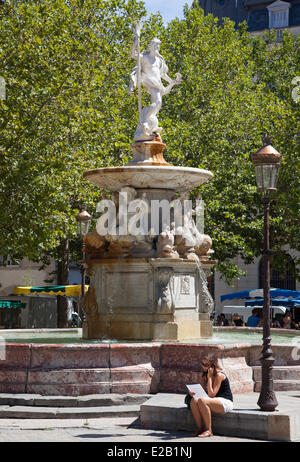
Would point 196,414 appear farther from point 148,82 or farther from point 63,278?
point 63,278

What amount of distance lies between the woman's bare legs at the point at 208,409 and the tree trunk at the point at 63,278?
65.6 feet

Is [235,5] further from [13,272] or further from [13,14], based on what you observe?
[13,14]

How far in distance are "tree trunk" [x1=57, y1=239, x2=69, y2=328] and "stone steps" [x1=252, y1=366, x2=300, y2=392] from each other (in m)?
17.2

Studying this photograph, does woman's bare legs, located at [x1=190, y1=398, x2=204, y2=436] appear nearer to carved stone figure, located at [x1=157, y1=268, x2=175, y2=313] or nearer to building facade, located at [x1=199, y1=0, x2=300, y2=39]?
carved stone figure, located at [x1=157, y1=268, x2=175, y2=313]

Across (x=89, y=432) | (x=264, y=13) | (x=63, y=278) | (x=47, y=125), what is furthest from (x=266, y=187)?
(x=264, y=13)

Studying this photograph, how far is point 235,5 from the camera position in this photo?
172 feet

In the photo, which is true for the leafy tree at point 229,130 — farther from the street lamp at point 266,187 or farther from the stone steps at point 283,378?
the street lamp at point 266,187

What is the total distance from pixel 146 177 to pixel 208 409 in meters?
6.50

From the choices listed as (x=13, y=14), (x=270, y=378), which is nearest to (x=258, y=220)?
(x=13, y=14)

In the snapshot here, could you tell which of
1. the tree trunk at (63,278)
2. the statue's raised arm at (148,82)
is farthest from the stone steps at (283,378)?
the tree trunk at (63,278)

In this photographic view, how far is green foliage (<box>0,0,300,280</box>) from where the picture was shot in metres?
24.6

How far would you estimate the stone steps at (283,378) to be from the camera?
13.5m

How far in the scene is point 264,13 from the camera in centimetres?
5119

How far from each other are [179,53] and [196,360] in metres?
24.9
